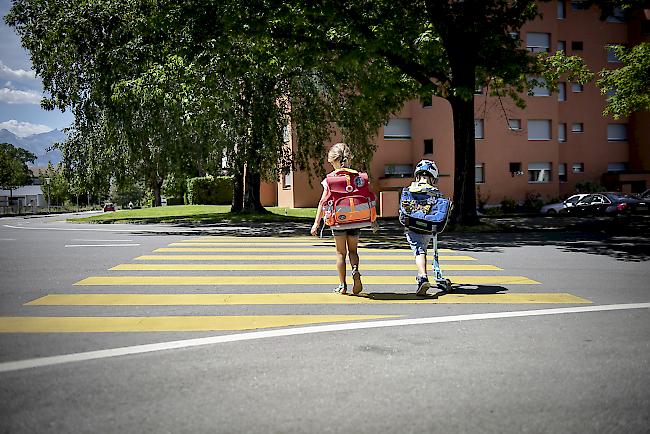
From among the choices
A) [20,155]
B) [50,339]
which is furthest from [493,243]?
[20,155]

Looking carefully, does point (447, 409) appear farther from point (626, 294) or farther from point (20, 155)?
point (20, 155)

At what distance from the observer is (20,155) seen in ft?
445

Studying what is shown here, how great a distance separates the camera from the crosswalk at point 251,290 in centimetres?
575

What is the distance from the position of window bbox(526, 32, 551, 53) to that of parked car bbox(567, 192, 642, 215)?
1408 centimetres

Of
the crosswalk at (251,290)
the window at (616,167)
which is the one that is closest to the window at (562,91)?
the window at (616,167)

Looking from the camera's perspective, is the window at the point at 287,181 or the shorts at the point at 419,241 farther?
the window at the point at 287,181

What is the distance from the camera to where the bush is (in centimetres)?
4538

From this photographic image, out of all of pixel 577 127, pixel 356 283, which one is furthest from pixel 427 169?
pixel 577 127

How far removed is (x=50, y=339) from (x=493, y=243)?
1115cm

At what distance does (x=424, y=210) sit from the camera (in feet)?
23.6

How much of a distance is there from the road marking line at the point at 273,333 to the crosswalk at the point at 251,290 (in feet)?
0.93

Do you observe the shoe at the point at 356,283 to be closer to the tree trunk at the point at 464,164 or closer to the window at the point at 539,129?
the tree trunk at the point at 464,164

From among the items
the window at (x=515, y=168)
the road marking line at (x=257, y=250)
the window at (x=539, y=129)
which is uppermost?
the window at (x=539, y=129)

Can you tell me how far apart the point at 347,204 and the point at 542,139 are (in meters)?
37.1
